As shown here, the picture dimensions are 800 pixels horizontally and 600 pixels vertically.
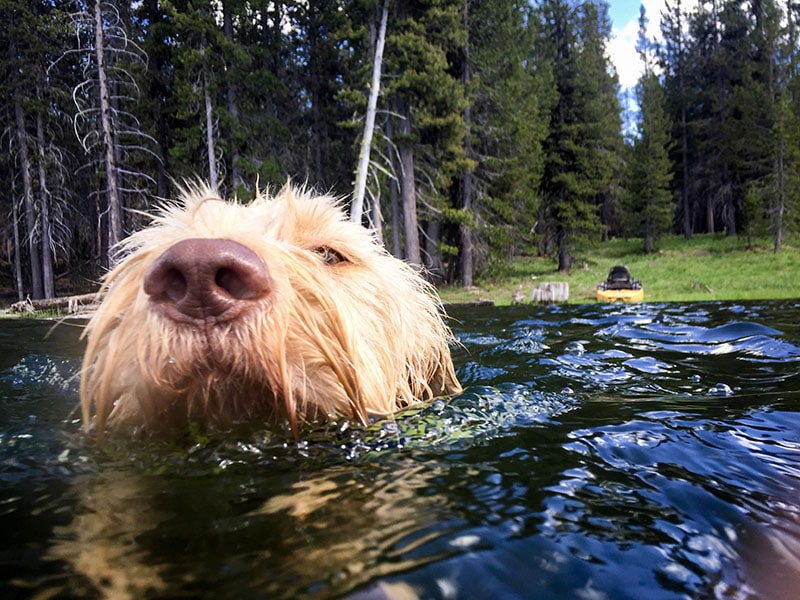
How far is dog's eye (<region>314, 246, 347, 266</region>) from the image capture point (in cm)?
289

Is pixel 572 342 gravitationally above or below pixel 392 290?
below

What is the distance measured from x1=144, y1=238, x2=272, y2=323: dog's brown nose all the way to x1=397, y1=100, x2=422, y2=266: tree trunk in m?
19.0

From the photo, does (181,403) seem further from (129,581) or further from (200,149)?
(200,149)

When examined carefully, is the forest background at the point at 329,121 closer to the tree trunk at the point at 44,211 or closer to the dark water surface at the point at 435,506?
the tree trunk at the point at 44,211

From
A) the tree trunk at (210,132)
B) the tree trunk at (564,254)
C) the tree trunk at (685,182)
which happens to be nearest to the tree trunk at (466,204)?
the tree trunk at (564,254)

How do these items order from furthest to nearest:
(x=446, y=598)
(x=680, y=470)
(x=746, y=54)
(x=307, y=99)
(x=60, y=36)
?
(x=746, y=54) → (x=307, y=99) → (x=60, y=36) → (x=680, y=470) → (x=446, y=598)

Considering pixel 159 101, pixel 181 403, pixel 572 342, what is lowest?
pixel 572 342

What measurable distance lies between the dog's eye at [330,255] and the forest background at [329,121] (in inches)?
577

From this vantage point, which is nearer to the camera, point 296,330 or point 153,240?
point 296,330

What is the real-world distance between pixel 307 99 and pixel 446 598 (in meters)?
32.3

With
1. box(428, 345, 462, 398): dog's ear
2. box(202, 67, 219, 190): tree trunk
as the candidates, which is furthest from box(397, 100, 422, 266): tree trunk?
box(428, 345, 462, 398): dog's ear

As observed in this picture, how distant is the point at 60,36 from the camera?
2356cm

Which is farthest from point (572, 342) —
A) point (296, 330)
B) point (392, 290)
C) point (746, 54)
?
point (746, 54)

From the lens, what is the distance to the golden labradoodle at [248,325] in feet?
6.14
